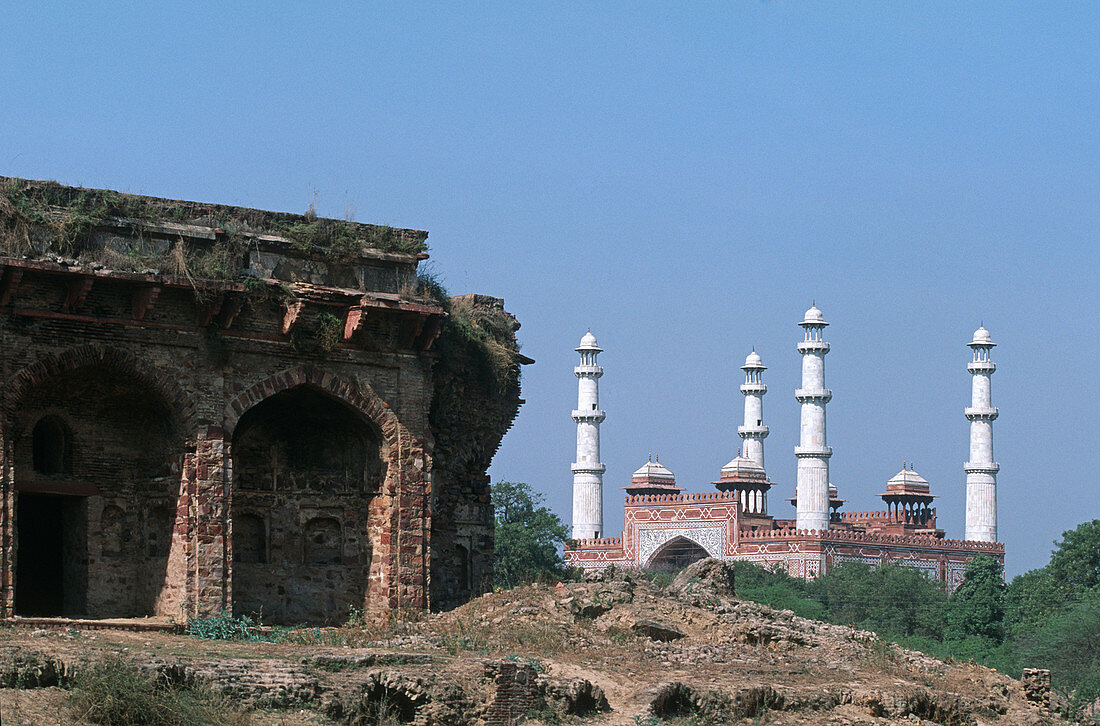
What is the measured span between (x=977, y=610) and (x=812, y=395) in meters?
15.6

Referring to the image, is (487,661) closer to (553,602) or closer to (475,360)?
(553,602)

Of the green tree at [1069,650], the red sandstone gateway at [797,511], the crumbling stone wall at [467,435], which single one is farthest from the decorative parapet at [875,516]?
the crumbling stone wall at [467,435]

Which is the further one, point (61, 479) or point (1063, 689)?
point (1063, 689)

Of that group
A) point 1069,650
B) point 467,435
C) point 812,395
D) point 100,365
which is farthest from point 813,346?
point 100,365

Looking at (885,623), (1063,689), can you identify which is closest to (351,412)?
(1063,689)

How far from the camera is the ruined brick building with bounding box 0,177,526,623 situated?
18.0 meters

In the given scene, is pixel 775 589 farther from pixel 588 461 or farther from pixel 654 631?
pixel 654 631

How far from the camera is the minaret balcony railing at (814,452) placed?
70.4 m

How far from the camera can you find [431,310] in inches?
773

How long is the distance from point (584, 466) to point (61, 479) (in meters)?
58.3

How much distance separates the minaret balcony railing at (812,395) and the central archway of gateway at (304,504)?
52332 mm

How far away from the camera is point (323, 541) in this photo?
1984 centimetres

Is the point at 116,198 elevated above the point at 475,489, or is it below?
above

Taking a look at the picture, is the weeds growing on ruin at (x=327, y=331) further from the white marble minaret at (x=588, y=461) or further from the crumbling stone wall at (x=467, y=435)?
the white marble minaret at (x=588, y=461)
